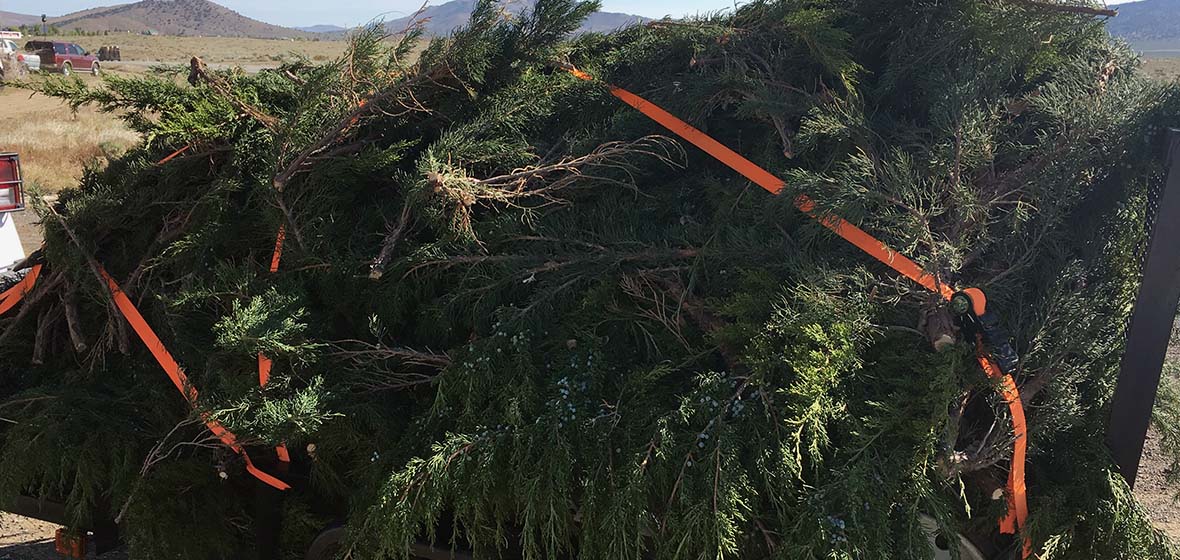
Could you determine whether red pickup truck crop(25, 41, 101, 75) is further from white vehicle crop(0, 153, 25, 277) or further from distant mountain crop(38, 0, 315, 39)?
distant mountain crop(38, 0, 315, 39)

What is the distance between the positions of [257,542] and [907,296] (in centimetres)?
267

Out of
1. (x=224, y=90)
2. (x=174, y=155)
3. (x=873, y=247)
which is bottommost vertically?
(x=873, y=247)

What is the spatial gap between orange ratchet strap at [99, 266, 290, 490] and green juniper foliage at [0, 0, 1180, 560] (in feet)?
0.19

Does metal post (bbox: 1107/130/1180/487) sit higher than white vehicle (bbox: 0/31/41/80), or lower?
higher

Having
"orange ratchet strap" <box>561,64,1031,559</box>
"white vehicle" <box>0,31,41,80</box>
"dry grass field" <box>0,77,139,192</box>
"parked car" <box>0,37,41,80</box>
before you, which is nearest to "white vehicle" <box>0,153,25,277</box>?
"orange ratchet strap" <box>561,64,1031,559</box>

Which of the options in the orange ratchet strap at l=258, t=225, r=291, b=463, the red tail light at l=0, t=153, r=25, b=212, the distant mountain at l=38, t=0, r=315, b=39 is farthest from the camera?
the distant mountain at l=38, t=0, r=315, b=39

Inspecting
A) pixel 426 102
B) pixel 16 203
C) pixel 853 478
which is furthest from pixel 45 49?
pixel 853 478

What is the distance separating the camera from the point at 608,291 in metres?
2.76

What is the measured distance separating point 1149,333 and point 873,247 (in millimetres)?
805

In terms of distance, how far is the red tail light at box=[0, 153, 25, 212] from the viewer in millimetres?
4574

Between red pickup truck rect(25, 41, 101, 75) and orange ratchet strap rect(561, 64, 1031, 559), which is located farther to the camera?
red pickup truck rect(25, 41, 101, 75)

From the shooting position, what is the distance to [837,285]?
2.48 m

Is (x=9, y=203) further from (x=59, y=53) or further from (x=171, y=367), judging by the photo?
(x=59, y=53)

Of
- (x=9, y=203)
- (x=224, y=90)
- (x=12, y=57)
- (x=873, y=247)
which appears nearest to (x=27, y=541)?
(x=9, y=203)
